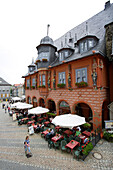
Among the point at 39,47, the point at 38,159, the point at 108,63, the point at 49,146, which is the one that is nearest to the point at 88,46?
the point at 108,63

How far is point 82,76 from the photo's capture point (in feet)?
38.4

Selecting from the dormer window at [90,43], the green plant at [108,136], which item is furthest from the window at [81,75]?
the green plant at [108,136]

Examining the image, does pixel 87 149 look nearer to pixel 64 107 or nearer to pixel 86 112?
pixel 86 112

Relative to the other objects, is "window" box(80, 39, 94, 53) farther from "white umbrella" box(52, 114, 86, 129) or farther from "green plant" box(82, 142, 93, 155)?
"green plant" box(82, 142, 93, 155)

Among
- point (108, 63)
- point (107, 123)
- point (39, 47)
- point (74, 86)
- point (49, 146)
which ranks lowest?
point (49, 146)

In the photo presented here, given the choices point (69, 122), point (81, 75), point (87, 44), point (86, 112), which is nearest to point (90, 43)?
point (87, 44)

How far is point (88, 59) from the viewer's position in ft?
36.4

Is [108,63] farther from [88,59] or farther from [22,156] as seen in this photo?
[22,156]

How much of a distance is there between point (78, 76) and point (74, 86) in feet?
4.50

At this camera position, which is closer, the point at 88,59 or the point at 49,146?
the point at 49,146

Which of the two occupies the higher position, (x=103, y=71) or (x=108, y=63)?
(x=108, y=63)

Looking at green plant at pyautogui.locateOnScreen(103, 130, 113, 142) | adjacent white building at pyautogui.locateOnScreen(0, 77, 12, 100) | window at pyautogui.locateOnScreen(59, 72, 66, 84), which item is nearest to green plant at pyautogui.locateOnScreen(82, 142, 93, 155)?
green plant at pyautogui.locateOnScreen(103, 130, 113, 142)

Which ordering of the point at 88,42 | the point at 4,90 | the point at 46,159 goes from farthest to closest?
the point at 4,90
the point at 88,42
the point at 46,159

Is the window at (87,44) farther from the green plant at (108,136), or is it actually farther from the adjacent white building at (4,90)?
the adjacent white building at (4,90)
